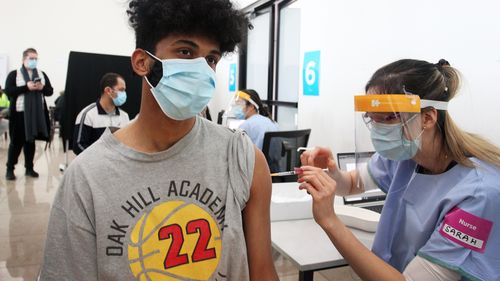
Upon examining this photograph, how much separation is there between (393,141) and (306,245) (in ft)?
1.74

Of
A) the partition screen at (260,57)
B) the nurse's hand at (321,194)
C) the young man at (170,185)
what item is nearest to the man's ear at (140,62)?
the young man at (170,185)

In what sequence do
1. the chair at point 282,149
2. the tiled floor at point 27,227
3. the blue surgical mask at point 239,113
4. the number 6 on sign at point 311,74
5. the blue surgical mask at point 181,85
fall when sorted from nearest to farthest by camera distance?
the blue surgical mask at point 181,85 → the tiled floor at point 27,227 → the chair at point 282,149 → the number 6 on sign at point 311,74 → the blue surgical mask at point 239,113

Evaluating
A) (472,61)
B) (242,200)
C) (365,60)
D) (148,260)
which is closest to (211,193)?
(242,200)

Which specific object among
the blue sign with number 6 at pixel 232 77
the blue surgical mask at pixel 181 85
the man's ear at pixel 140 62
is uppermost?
the blue sign with number 6 at pixel 232 77

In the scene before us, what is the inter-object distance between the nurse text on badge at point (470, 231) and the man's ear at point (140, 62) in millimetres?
909

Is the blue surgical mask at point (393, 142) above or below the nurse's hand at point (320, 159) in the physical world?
above

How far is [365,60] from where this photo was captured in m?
2.69

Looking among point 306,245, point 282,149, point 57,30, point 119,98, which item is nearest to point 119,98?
point 119,98

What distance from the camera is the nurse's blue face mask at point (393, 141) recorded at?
3.67 feet

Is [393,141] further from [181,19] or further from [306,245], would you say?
[181,19]

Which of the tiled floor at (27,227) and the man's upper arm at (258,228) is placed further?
the tiled floor at (27,227)

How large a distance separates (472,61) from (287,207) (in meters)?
1.20

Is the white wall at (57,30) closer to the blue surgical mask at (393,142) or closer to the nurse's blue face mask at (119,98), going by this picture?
the nurse's blue face mask at (119,98)

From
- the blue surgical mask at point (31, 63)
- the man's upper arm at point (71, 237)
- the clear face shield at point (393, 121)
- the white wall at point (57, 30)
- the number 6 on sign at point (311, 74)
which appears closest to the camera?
the man's upper arm at point (71, 237)
